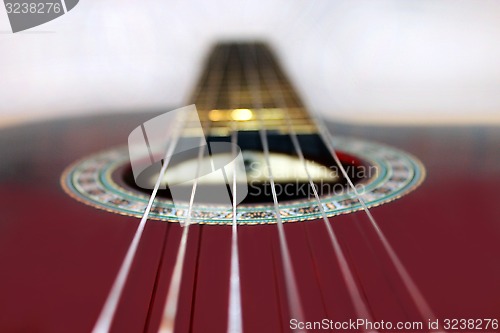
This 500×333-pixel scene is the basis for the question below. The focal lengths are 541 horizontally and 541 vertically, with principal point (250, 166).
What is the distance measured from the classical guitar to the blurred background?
1.85ft

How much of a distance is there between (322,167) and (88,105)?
102cm

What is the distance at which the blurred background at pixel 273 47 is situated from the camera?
1.71 m

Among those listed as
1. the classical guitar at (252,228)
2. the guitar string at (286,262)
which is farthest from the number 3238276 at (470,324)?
the guitar string at (286,262)

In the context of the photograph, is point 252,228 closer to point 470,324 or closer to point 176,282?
point 176,282

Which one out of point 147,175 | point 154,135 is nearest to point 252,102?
point 154,135

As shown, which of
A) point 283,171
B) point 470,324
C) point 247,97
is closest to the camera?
point 470,324

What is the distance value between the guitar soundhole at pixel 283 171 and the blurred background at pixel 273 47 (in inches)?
23.3

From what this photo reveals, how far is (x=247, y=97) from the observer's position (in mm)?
1184

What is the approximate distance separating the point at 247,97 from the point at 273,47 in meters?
0.62

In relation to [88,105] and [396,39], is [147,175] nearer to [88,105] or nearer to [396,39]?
[88,105]

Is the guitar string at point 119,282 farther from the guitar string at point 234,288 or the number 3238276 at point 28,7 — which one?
the number 3238276 at point 28,7

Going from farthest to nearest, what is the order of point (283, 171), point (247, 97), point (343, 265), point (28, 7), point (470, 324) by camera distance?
1. point (28, 7)
2. point (247, 97)
3. point (283, 171)
4. point (343, 265)
5. point (470, 324)

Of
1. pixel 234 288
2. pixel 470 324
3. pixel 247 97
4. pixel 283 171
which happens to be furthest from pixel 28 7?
pixel 470 324

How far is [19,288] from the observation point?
22.4 inches
